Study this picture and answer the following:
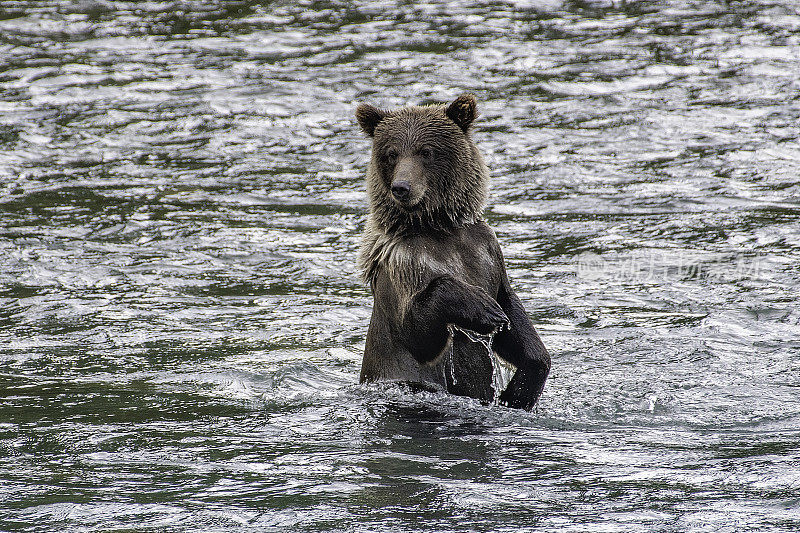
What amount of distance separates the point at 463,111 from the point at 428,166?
46cm

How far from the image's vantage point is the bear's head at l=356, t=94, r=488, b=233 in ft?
21.7

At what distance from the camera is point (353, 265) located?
10078mm

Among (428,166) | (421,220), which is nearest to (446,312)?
(421,220)

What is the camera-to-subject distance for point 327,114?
573 inches

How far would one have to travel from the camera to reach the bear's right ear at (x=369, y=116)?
22.6ft

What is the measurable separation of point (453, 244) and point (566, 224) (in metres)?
4.37

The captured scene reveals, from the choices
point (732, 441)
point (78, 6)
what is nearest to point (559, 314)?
point (732, 441)

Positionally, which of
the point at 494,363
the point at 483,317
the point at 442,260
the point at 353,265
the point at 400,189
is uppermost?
the point at 400,189

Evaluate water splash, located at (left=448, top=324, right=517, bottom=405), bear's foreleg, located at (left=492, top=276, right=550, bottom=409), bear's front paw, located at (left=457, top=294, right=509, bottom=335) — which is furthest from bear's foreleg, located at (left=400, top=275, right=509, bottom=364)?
bear's foreleg, located at (left=492, top=276, right=550, bottom=409)

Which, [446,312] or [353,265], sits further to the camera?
[353,265]

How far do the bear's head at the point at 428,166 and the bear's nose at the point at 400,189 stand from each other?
15cm

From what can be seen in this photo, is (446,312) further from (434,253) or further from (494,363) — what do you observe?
(494,363)

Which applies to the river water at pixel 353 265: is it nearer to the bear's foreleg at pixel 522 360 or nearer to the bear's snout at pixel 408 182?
the bear's foreleg at pixel 522 360

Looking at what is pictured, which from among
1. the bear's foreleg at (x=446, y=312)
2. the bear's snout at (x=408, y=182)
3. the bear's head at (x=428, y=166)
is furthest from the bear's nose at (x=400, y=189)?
the bear's foreleg at (x=446, y=312)
